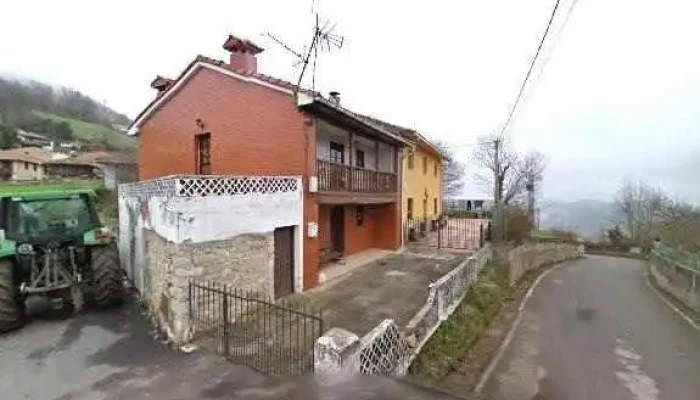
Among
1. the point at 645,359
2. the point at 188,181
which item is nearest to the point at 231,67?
the point at 188,181

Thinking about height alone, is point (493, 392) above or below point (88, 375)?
below

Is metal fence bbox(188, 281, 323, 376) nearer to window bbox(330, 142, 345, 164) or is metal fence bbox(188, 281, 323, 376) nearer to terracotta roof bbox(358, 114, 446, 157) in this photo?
window bbox(330, 142, 345, 164)

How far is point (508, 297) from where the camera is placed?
582 inches

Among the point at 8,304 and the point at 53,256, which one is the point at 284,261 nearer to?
the point at 53,256

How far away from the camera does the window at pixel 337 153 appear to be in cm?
1438

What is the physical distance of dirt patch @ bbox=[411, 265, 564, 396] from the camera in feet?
25.4

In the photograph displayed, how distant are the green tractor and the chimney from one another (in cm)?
595

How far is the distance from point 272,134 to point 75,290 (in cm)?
608

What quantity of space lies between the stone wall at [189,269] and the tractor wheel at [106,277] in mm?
648

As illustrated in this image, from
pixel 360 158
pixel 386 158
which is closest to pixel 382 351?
pixel 360 158

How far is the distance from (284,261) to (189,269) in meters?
3.05

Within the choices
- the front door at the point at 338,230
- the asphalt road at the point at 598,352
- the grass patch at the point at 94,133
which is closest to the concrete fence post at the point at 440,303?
the asphalt road at the point at 598,352

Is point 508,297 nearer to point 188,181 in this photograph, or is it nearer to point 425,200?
point 425,200

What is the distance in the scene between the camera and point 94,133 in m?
58.0
